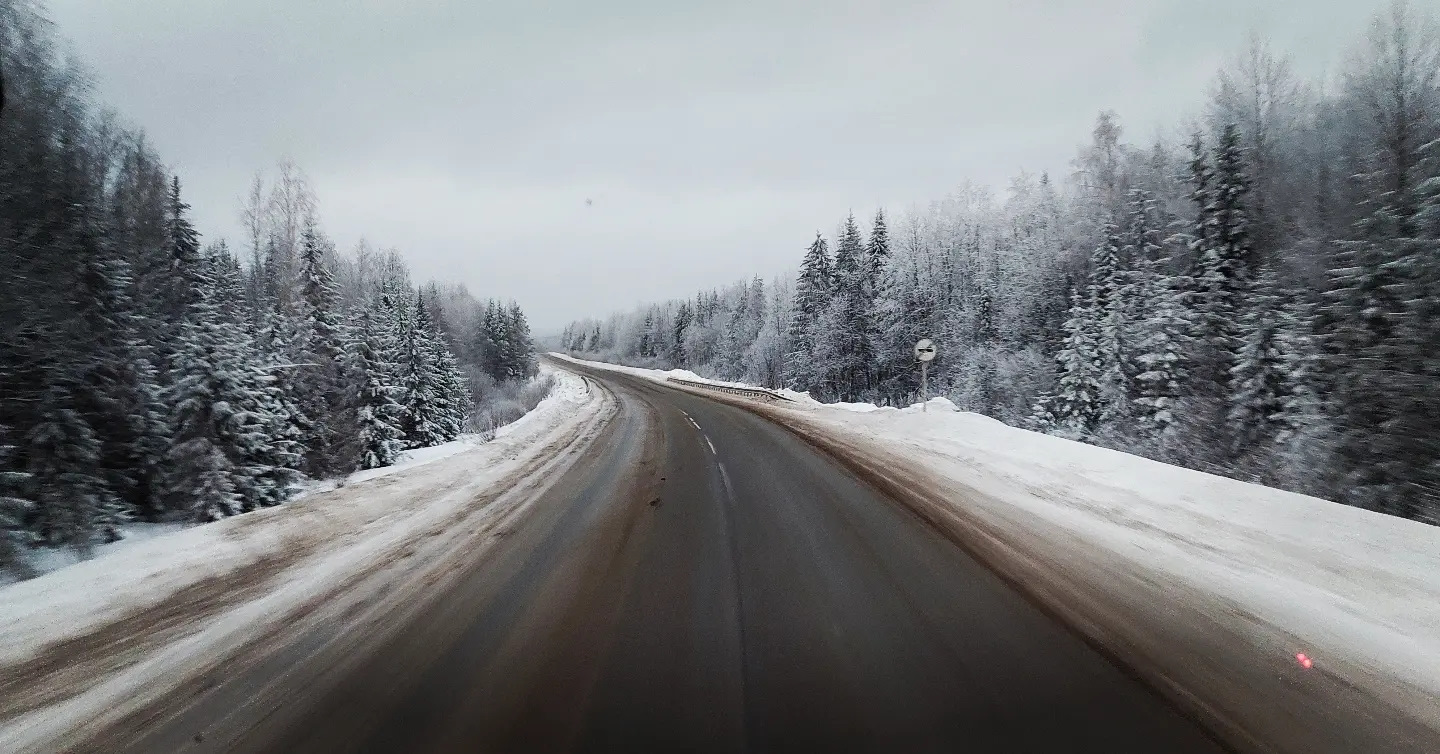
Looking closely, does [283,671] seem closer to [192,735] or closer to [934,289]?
[192,735]

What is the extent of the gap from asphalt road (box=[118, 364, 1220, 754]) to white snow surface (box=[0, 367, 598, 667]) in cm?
169

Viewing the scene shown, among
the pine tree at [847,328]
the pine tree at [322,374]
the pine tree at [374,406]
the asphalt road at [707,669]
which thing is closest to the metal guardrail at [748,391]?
the pine tree at [847,328]

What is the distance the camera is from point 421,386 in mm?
31344

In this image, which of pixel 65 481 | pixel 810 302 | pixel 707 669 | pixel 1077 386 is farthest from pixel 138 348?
pixel 810 302

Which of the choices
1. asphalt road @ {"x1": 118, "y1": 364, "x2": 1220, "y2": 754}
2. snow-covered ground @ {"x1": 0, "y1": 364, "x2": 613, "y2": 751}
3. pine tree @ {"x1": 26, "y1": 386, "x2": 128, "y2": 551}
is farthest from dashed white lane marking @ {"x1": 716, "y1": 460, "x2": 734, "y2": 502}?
pine tree @ {"x1": 26, "y1": 386, "x2": 128, "y2": 551}

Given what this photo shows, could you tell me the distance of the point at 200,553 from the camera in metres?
5.51

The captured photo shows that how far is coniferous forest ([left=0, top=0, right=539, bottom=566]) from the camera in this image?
394 inches

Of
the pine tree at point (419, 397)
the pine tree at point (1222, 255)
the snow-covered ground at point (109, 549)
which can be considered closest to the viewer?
the snow-covered ground at point (109, 549)

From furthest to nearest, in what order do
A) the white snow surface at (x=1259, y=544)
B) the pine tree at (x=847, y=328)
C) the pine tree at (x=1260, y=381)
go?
the pine tree at (x=847, y=328) → the pine tree at (x=1260, y=381) → the white snow surface at (x=1259, y=544)

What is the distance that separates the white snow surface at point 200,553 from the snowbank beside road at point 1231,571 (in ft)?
20.6

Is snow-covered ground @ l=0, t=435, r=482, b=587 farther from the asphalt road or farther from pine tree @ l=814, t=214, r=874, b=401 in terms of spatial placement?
pine tree @ l=814, t=214, r=874, b=401

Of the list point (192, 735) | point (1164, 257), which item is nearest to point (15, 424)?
point (192, 735)

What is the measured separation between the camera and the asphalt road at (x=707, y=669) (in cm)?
272

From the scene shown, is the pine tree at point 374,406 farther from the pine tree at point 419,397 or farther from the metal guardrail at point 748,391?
the metal guardrail at point 748,391
